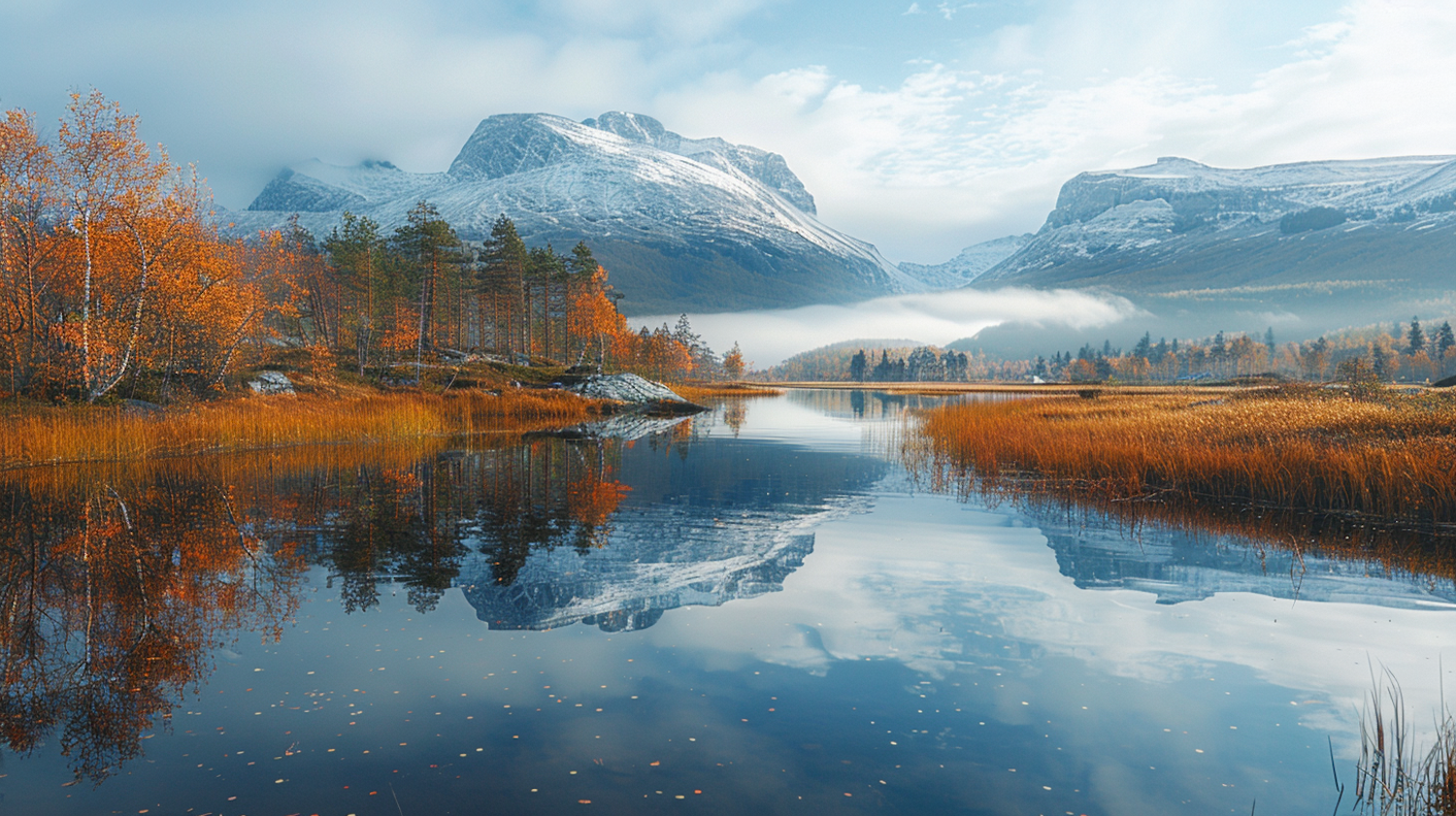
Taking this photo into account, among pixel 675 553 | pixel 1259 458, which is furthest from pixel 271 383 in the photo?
pixel 1259 458

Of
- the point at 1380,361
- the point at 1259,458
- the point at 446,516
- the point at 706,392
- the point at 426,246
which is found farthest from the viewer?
the point at 1380,361

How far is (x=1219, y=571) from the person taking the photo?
1275cm

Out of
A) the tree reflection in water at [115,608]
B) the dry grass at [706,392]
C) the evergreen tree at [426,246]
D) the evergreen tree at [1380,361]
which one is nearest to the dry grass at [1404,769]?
the tree reflection in water at [115,608]

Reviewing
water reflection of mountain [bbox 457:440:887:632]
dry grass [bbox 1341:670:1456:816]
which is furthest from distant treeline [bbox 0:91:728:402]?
dry grass [bbox 1341:670:1456:816]

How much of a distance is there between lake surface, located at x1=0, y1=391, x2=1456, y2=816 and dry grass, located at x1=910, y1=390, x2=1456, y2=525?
4128 mm

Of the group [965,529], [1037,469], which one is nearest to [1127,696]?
[965,529]

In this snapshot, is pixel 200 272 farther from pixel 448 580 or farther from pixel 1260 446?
pixel 1260 446

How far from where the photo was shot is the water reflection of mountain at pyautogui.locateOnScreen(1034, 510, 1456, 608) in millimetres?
11430

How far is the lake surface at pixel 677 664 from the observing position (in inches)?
238

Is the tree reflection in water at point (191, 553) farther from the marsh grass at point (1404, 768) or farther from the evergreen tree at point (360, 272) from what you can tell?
the evergreen tree at point (360, 272)

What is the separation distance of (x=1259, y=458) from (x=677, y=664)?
1782 centimetres

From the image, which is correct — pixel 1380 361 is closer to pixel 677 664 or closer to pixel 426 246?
pixel 426 246

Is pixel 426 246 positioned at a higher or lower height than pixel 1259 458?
higher

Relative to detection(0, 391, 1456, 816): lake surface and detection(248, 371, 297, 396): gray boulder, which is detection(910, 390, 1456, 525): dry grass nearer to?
detection(0, 391, 1456, 816): lake surface
